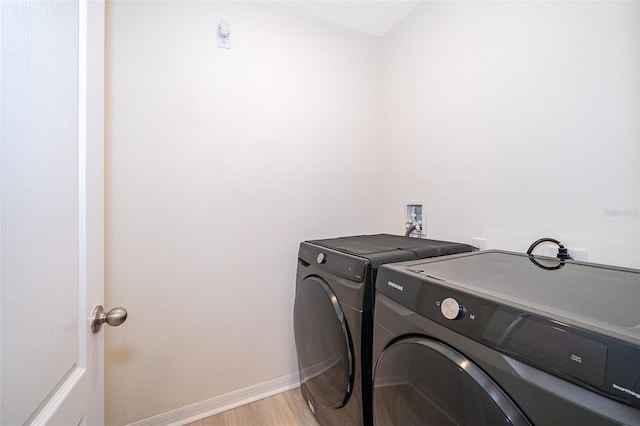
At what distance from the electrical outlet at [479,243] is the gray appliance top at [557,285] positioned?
0.88 ft

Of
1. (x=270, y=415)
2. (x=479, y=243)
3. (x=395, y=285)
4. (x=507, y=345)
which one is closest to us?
(x=507, y=345)

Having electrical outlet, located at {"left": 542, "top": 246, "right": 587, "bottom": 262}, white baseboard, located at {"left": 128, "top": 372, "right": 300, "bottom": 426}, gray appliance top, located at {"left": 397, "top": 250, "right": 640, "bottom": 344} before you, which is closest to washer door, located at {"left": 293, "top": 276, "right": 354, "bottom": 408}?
white baseboard, located at {"left": 128, "top": 372, "right": 300, "bottom": 426}

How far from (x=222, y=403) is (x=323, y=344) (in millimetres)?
836

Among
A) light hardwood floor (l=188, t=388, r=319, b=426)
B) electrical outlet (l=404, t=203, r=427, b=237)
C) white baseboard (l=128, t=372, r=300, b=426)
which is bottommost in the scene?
light hardwood floor (l=188, t=388, r=319, b=426)

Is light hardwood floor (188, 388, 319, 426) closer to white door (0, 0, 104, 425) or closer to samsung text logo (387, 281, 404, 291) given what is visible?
white door (0, 0, 104, 425)

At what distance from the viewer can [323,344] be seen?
1114mm

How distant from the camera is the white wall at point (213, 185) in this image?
4.15 feet

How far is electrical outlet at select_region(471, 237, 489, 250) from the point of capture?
49.1 inches

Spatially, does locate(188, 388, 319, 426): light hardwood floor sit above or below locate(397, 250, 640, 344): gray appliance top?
below

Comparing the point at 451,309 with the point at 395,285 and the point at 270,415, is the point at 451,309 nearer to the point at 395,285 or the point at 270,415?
the point at 395,285

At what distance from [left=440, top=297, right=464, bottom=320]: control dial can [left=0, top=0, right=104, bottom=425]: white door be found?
0.77 meters

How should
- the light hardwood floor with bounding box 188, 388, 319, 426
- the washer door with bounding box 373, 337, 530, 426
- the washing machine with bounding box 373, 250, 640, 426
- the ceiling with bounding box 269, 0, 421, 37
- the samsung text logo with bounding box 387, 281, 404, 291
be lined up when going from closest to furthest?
the washing machine with bounding box 373, 250, 640, 426 < the washer door with bounding box 373, 337, 530, 426 < the samsung text logo with bounding box 387, 281, 404, 291 < the light hardwood floor with bounding box 188, 388, 319, 426 < the ceiling with bounding box 269, 0, 421, 37

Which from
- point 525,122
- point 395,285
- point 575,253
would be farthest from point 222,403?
point 525,122

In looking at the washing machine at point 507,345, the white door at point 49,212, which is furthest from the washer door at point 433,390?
the white door at point 49,212
